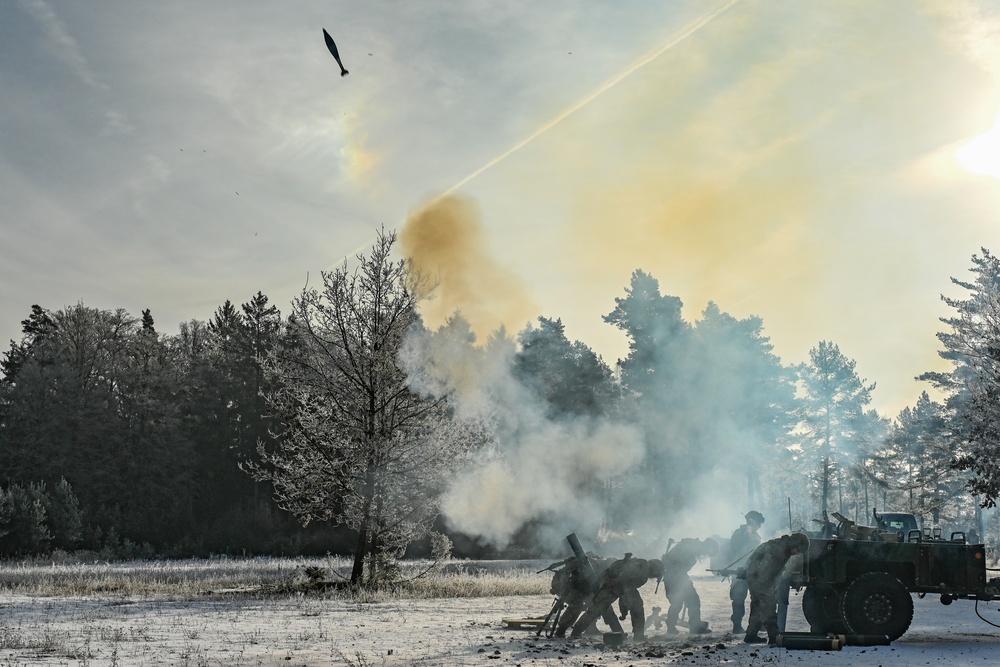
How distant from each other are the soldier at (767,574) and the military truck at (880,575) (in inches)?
18.6

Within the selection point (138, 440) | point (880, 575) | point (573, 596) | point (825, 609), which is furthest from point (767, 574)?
point (138, 440)

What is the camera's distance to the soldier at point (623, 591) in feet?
53.0

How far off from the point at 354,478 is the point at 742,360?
1826 inches

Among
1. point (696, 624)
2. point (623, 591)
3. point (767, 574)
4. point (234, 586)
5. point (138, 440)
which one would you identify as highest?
point (138, 440)

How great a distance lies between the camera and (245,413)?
62.2 m

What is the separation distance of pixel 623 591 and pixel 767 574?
2.53 m

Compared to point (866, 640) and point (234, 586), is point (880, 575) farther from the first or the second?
point (234, 586)

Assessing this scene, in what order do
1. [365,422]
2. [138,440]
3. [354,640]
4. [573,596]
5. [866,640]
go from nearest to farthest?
[354,640] < [866,640] < [573,596] < [365,422] < [138,440]

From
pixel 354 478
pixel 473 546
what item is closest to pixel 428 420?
pixel 354 478

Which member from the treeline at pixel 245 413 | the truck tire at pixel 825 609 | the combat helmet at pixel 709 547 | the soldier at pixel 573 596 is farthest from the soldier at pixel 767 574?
the treeline at pixel 245 413

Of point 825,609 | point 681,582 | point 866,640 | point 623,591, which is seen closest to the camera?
point 866,640

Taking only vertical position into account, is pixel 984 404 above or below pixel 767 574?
above

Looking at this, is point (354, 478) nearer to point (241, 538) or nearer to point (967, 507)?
point (241, 538)

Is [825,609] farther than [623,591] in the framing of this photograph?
Yes
